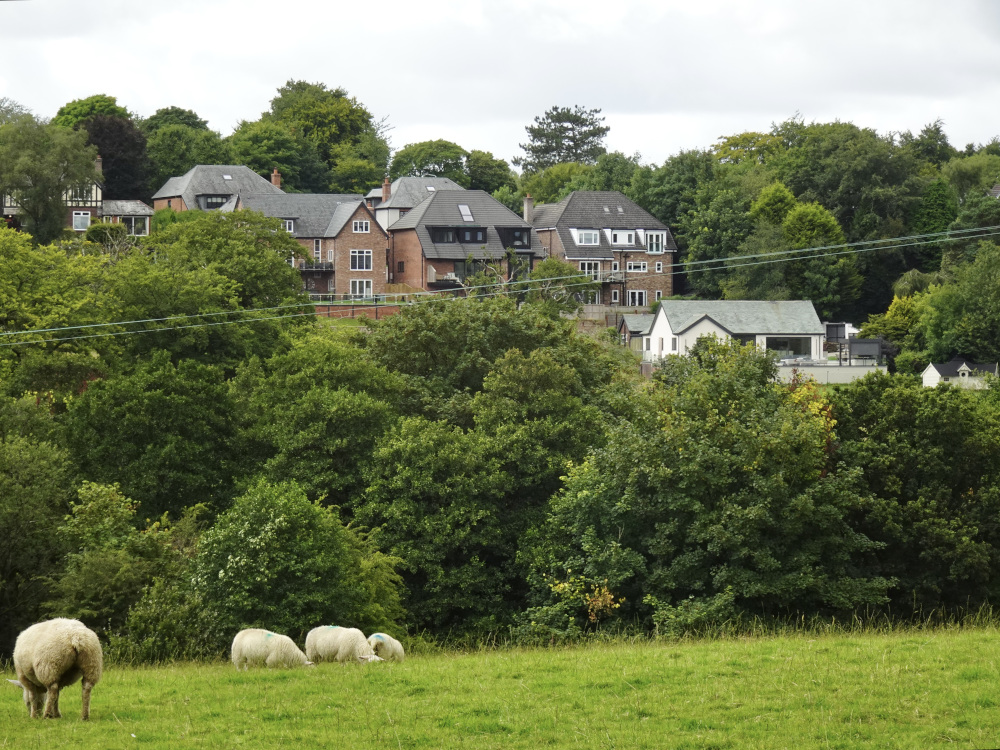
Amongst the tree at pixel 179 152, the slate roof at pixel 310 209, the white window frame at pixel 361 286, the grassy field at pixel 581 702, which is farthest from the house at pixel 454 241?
the grassy field at pixel 581 702

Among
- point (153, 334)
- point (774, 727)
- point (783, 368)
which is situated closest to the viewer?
point (774, 727)

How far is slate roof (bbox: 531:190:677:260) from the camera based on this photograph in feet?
303

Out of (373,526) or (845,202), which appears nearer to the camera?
(373,526)

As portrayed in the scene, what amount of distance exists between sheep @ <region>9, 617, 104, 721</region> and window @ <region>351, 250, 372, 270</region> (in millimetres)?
73978

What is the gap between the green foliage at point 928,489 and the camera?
26203 millimetres

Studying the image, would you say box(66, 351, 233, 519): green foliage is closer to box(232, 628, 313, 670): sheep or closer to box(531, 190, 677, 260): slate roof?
box(232, 628, 313, 670): sheep

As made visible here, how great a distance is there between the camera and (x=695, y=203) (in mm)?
93562

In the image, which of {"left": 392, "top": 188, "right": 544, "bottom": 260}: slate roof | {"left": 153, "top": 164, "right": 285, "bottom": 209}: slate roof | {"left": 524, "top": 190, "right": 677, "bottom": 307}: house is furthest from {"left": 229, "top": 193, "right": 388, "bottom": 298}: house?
{"left": 524, "top": 190, "right": 677, "bottom": 307}: house

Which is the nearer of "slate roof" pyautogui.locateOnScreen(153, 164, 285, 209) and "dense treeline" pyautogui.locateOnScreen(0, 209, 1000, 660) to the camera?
"dense treeline" pyautogui.locateOnScreen(0, 209, 1000, 660)

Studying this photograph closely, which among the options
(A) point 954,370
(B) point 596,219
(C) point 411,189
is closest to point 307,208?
(C) point 411,189

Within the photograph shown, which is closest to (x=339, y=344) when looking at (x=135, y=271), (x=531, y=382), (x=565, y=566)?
(x=531, y=382)

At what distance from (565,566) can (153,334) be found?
2124 centimetres

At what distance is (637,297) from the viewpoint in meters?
93.7

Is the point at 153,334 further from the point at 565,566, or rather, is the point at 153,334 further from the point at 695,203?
the point at 695,203
